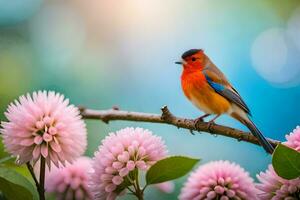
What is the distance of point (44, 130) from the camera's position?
13.2 inches

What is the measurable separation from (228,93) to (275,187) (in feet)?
1.21

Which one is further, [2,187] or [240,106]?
[240,106]

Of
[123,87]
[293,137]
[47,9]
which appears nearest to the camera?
[293,137]

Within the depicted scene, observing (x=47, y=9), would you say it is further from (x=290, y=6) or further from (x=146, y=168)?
(x=146, y=168)

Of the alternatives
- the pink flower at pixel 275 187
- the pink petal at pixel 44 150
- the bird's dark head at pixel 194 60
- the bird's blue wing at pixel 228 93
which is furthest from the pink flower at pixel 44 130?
the bird's dark head at pixel 194 60

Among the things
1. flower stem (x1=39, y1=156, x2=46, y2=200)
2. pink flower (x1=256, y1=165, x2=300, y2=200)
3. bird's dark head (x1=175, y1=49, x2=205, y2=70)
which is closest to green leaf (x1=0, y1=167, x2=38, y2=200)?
flower stem (x1=39, y1=156, x2=46, y2=200)

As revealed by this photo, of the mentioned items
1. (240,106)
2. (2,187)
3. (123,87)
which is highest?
(123,87)

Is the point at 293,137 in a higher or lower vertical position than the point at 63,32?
lower

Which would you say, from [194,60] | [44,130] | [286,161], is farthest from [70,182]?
[194,60]

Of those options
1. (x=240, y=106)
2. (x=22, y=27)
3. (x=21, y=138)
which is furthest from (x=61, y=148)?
(x=22, y=27)

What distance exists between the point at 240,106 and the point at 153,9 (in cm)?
63

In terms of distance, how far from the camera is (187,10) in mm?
1214

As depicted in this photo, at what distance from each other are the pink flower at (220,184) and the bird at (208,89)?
0.25 meters

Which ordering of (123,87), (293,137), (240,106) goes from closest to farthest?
1. (293,137)
2. (240,106)
3. (123,87)
